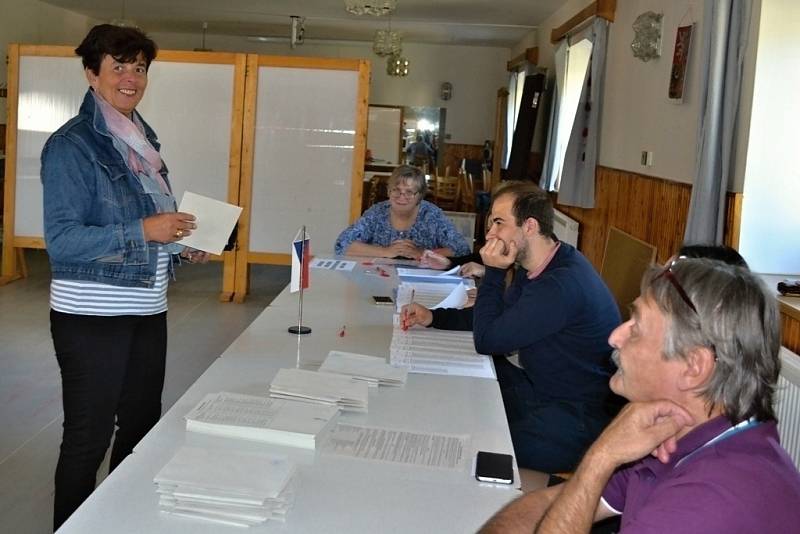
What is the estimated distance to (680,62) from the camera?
466 cm

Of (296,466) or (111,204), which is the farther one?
(111,204)

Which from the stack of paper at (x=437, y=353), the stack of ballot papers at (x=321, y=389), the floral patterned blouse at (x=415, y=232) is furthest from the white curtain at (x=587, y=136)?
the stack of ballot papers at (x=321, y=389)

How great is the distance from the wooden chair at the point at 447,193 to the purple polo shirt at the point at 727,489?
1116cm

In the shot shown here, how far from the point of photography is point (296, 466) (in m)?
1.64

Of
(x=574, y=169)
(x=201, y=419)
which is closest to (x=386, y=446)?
(x=201, y=419)

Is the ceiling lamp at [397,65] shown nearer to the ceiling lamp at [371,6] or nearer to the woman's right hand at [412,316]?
the ceiling lamp at [371,6]

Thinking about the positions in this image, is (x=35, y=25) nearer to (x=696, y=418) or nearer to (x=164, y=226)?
(x=164, y=226)

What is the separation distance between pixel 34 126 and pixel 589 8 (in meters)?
4.53

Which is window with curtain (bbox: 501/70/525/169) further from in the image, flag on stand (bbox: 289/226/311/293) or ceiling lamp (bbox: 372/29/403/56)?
flag on stand (bbox: 289/226/311/293)

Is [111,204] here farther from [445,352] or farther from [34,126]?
[34,126]

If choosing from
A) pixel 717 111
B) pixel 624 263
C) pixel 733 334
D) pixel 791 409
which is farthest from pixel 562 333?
pixel 624 263

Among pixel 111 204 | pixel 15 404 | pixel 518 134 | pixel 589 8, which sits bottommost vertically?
pixel 15 404

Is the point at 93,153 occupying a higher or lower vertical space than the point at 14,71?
lower

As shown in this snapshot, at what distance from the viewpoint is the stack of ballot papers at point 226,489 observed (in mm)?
1410
